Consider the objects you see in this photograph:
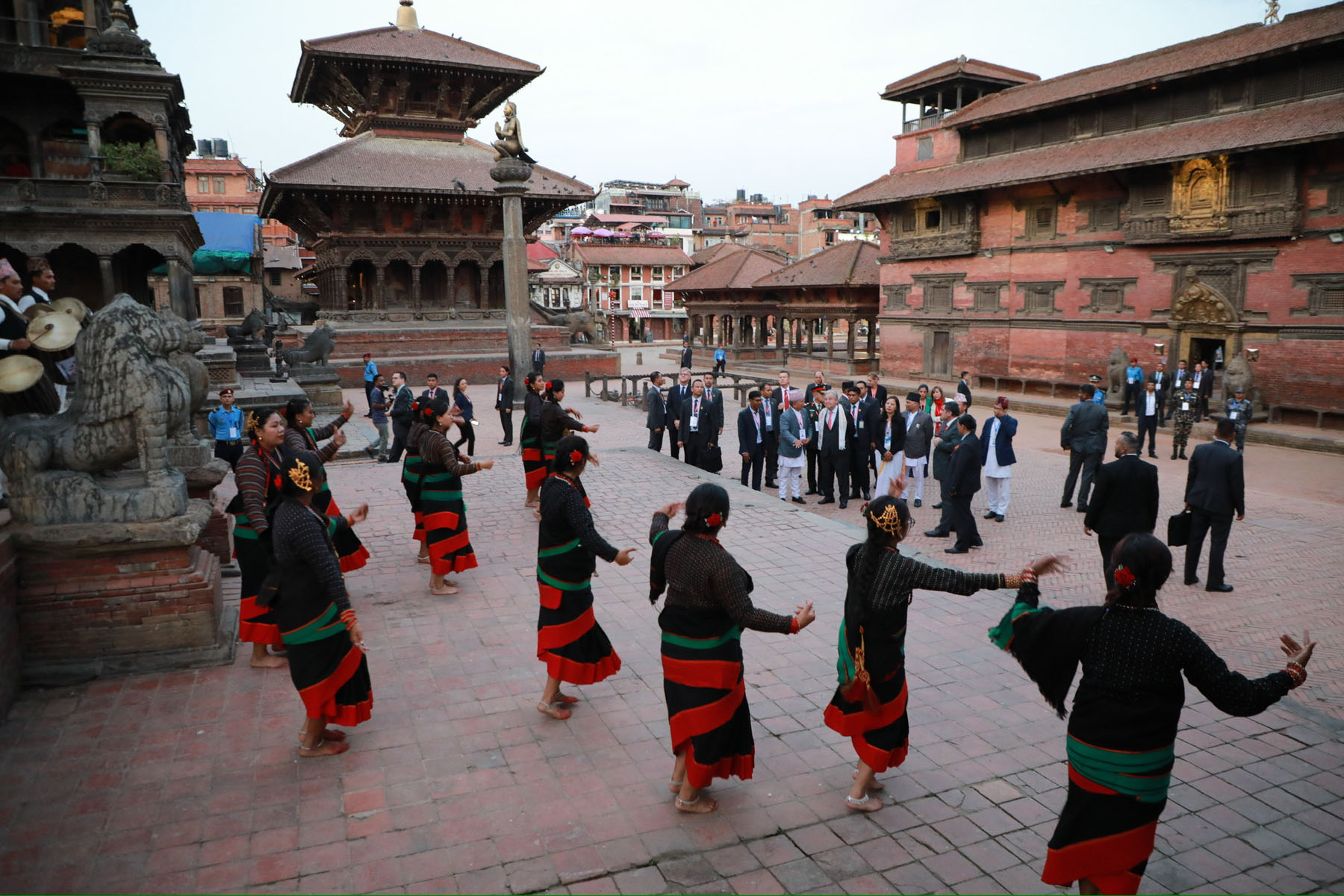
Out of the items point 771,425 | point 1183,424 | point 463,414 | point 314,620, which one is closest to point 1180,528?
point 314,620

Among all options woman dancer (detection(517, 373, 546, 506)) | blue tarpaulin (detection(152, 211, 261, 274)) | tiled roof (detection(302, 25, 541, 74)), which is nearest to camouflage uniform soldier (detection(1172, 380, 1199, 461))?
woman dancer (detection(517, 373, 546, 506))

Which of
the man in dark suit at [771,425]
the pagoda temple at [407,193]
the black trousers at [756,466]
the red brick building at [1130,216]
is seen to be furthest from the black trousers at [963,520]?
the pagoda temple at [407,193]

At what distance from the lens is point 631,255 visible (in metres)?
68.9

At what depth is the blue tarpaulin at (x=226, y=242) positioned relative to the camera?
40750 millimetres

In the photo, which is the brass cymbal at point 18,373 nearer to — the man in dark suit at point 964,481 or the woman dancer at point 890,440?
the man in dark suit at point 964,481

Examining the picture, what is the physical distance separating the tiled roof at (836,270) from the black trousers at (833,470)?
2498cm

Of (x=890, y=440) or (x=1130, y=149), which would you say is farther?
(x=1130, y=149)

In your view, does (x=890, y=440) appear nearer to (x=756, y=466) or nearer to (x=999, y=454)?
(x=999, y=454)

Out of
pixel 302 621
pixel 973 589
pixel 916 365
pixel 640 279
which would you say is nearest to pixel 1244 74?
pixel 916 365

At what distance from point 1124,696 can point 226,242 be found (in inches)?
1809

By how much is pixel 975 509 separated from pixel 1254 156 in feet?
52.0

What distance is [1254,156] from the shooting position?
21516mm

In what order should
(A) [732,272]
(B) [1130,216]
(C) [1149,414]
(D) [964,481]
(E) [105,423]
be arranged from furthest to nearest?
(A) [732,272], (B) [1130,216], (C) [1149,414], (D) [964,481], (E) [105,423]

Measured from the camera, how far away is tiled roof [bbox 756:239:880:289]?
3669 centimetres
